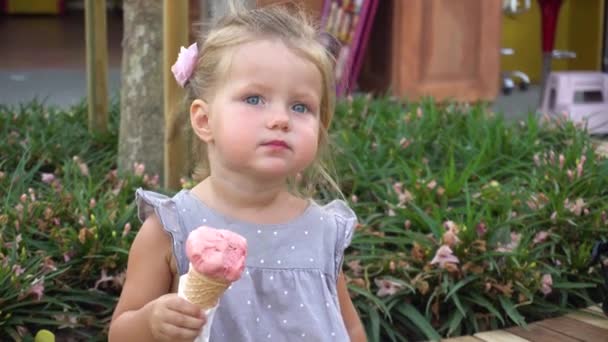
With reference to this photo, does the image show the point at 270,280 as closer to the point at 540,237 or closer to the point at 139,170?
the point at 540,237

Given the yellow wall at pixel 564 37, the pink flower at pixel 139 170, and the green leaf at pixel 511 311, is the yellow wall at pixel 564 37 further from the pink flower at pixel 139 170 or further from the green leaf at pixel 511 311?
the green leaf at pixel 511 311

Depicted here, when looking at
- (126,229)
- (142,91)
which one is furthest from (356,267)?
(142,91)

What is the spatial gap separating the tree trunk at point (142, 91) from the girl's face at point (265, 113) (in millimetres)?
1878

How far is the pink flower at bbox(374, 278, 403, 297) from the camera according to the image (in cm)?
287

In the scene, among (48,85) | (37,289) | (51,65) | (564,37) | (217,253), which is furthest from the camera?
(51,65)

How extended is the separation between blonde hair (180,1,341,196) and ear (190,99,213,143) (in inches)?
0.7

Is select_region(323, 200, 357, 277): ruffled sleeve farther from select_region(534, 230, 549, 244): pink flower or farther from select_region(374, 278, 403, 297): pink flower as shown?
select_region(534, 230, 549, 244): pink flower

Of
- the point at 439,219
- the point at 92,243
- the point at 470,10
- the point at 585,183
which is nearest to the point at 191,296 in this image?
the point at 92,243

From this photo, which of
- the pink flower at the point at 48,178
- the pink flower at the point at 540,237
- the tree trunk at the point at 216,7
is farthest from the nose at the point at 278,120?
the pink flower at the point at 48,178

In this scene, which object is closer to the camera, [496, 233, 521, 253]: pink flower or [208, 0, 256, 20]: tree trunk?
[208, 0, 256, 20]: tree trunk

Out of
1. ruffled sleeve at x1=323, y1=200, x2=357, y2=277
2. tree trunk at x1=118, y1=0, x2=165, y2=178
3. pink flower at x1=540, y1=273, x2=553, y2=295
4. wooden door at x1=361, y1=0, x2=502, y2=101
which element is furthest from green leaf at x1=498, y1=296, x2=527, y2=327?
wooden door at x1=361, y1=0, x2=502, y2=101

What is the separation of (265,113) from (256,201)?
7.5 inches

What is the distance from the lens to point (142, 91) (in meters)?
3.88

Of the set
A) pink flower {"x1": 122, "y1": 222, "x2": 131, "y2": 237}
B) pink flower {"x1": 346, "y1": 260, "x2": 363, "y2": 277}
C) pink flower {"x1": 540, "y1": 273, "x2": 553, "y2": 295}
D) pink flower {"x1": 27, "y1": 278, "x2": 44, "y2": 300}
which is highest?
pink flower {"x1": 122, "y1": 222, "x2": 131, "y2": 237}
